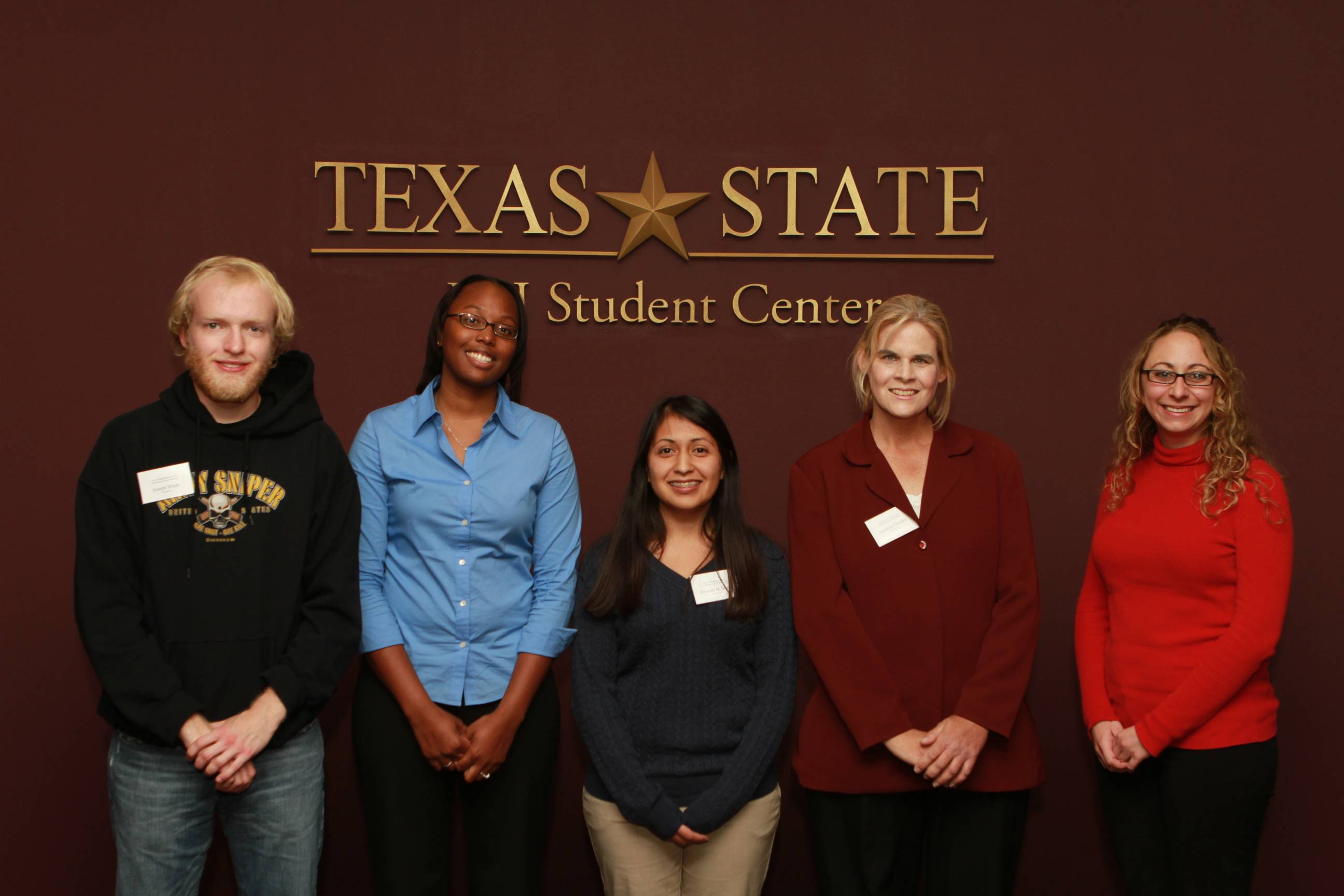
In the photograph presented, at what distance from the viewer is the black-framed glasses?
240cm

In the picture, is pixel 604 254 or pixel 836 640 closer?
pixel 836 640

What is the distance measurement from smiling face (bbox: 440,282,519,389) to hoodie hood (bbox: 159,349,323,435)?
340 mm

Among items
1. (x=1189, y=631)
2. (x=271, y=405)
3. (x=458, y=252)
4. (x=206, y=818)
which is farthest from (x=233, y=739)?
(x=1189, y=631)

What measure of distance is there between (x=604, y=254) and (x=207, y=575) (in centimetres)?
153

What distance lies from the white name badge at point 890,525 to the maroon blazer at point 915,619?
0.01 metres

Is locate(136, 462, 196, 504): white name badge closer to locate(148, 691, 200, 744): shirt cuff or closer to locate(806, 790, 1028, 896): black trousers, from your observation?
locate(148, 691, 200, 744): shirt cuff

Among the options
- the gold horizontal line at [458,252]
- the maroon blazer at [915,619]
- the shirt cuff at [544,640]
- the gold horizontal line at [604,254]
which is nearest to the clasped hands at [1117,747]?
the maroon blazer at [915,619]

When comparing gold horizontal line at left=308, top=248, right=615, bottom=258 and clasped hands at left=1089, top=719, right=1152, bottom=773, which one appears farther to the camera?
gold horizontal line at left=308, top=248, right=615, bottom=258

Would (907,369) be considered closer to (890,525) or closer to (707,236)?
(890,525)

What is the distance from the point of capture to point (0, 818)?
3006 millimetres

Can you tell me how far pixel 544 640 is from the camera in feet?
7.69

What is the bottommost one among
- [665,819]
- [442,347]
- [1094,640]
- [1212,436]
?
[665,819]

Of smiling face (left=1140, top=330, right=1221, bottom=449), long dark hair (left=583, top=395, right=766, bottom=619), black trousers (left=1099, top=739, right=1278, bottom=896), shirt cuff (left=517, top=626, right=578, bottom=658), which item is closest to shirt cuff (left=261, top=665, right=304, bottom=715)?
shirt cuff (left=517, top=626, right=578, bottom=658)

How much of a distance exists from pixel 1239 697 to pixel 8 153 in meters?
3.60
